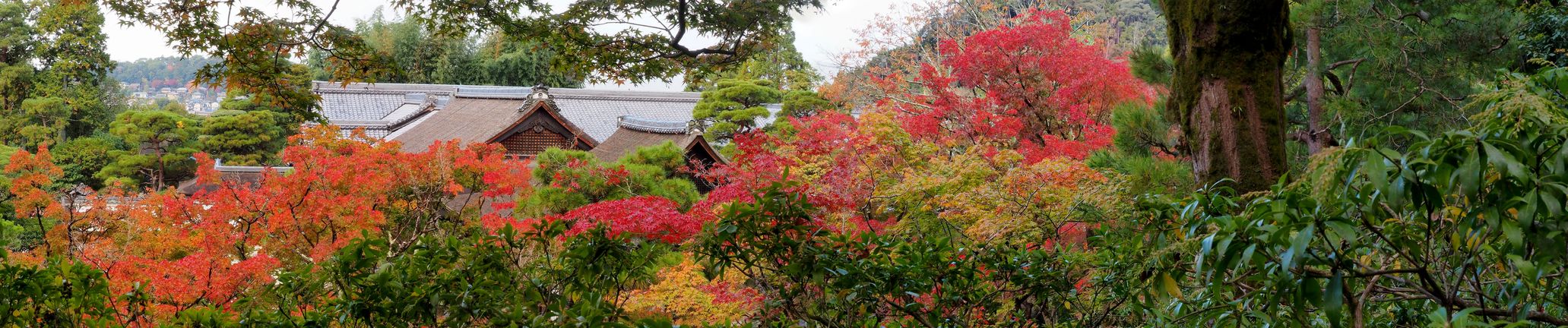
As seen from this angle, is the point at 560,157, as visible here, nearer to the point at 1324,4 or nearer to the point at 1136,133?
the point at 1136,133

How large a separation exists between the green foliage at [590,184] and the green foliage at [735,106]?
150 inches

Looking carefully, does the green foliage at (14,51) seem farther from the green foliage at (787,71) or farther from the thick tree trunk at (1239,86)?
the thick tree trunk at (1239,86)

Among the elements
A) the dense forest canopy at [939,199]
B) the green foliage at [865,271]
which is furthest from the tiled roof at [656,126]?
the green foliage at [865,271]

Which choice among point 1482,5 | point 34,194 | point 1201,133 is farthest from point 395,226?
point 1482,5

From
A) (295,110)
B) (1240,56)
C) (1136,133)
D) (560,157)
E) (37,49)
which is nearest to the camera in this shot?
(1240,56)

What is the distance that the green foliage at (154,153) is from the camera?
14234 mm

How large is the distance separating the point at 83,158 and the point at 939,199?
14703 mm

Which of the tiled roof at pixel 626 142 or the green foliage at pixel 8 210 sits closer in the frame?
the green foliage at pixel 8 210

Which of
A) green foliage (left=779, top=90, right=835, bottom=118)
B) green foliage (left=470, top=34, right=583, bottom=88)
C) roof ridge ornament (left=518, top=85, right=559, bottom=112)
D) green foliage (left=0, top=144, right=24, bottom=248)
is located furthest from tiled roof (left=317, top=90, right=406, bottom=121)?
green foliage (left=779, top=90, right=835, bottom=118)

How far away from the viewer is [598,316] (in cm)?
178

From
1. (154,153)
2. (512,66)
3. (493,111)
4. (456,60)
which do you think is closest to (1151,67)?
(493,111)

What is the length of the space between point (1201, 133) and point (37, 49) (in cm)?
1702

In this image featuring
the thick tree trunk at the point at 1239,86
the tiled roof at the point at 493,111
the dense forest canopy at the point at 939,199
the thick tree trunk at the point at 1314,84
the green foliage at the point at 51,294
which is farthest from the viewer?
the tiled roof at the point at 493,111

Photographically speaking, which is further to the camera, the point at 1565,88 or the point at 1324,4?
the point at 1324,4
